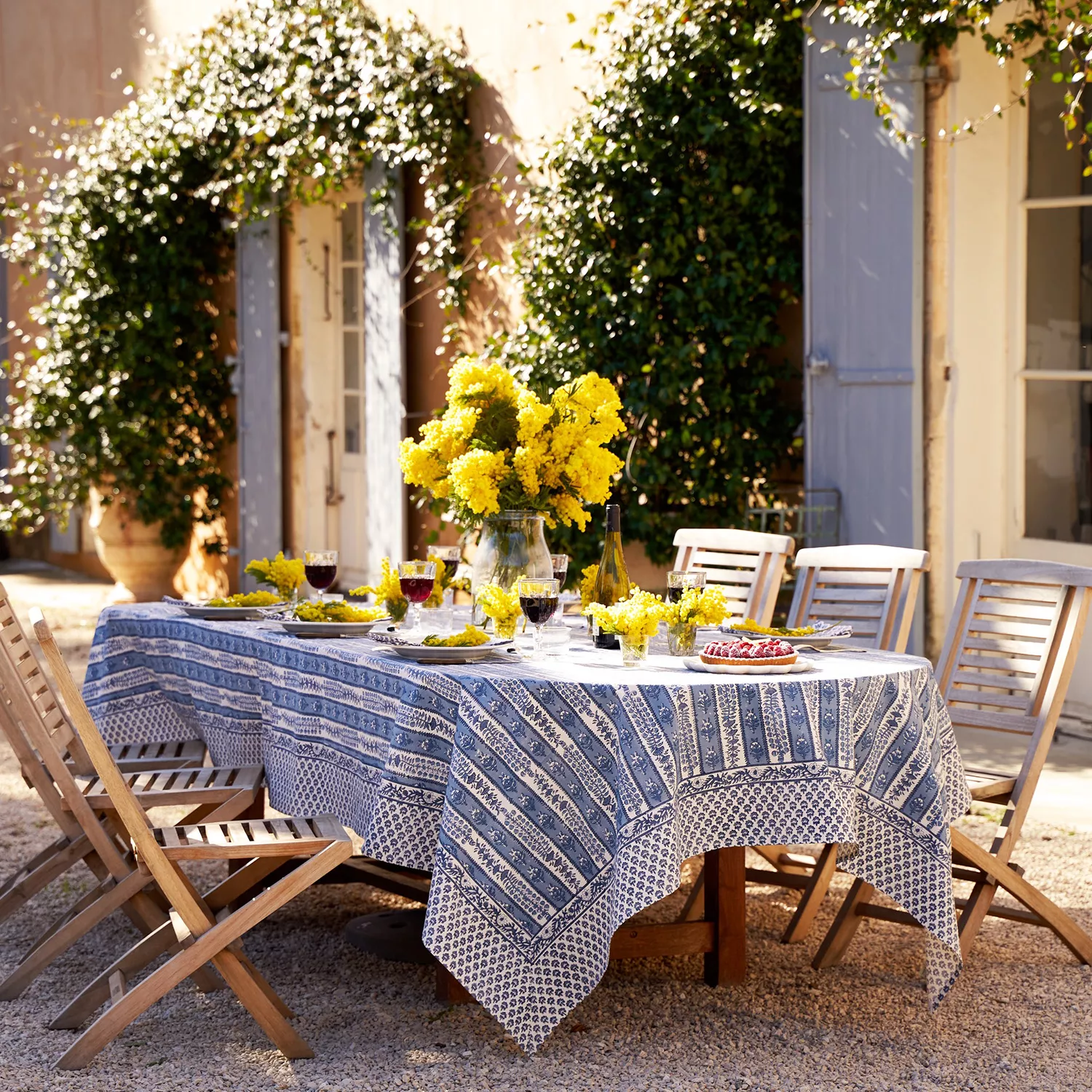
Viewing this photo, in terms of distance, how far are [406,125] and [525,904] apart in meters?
5.61

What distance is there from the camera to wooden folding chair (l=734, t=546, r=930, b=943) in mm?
4016

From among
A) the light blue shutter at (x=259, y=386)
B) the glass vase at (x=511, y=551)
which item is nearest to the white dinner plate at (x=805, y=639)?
the glass vase at (x=511, y=551)

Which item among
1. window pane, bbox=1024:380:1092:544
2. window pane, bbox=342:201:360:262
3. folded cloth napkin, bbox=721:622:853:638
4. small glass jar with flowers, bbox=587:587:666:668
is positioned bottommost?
folded cloth napkin, bbox=721:622:853:638

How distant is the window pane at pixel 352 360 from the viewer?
9203mm

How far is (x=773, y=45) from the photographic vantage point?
646 centimetres

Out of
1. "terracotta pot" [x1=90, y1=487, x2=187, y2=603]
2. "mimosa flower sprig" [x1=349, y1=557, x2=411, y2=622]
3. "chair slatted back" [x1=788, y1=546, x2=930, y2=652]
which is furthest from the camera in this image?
"terracotta pot" [x1=90, y1=487, x2=187, y2=603]

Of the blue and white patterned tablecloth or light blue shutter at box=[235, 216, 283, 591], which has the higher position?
light blue shutter at box=[235, 216, 283, 591]

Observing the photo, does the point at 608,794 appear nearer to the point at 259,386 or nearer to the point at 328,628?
the point at 328,628

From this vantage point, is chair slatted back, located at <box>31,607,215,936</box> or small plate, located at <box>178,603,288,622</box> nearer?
chair slatted back, located at <box>31,607,215,936</box>

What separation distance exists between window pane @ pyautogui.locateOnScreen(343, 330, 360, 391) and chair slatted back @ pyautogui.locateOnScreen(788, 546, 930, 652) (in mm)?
5282

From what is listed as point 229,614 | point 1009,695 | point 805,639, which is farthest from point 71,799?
point 1009,695

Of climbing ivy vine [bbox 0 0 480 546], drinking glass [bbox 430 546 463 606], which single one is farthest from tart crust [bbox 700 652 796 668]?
climbing ivy vine [bbox 0 0 480 546]

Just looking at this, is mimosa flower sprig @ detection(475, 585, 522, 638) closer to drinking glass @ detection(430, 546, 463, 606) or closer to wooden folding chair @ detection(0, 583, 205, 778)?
drinking glass @ detection(430, 546, 463, 606)

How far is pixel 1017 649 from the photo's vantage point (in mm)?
3756
